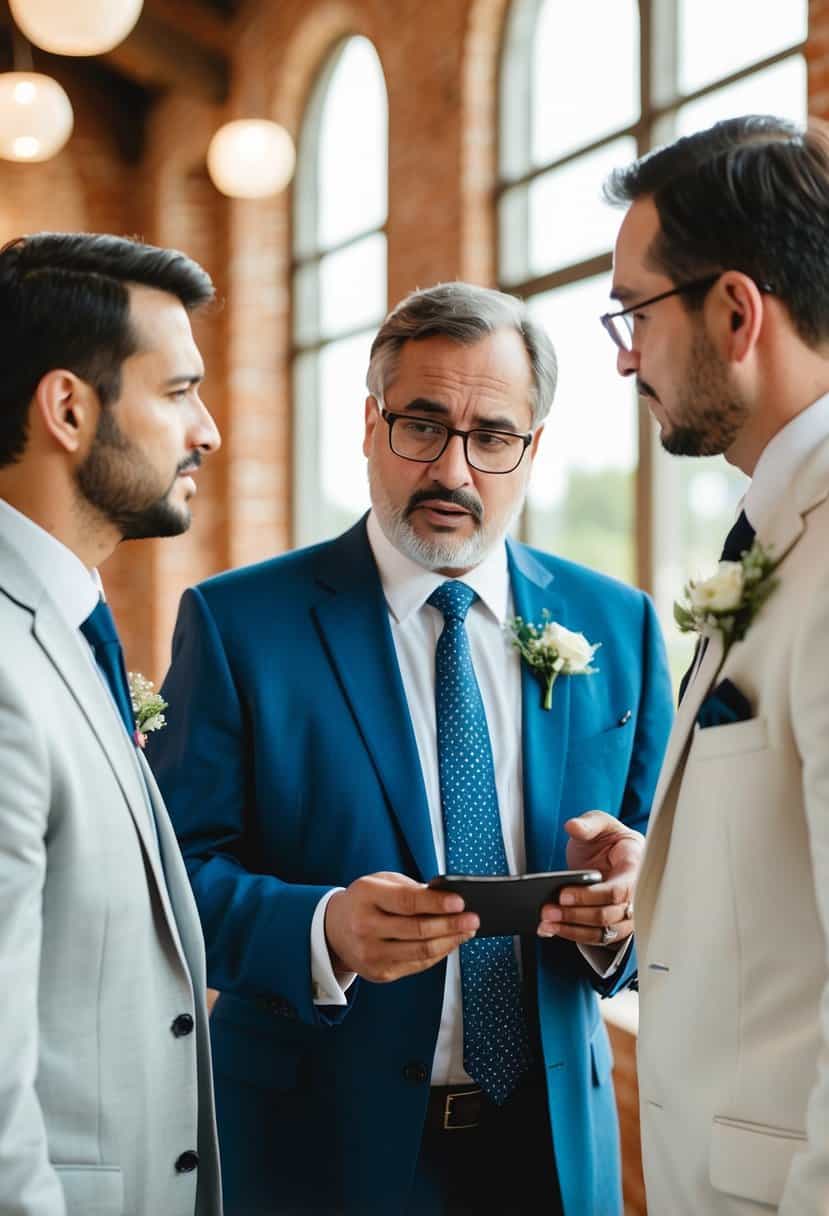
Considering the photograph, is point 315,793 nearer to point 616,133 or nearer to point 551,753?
point 551,753

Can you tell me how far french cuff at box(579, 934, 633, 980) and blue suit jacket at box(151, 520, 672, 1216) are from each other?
0.03 m

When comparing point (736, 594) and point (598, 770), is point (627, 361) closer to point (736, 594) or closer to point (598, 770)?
point (736, 594)

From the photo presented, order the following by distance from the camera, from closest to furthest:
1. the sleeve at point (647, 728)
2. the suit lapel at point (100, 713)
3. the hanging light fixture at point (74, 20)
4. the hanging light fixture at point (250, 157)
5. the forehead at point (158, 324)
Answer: the suit lapel at point (100, 713)
the forehead at point (158, 324)
the sleeve at point (647, 728)
the hanging light fixture at point (74, 20)
the hanging light fixture at point (250, 157)

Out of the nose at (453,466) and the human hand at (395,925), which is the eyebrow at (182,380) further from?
the human hand at (395,925)

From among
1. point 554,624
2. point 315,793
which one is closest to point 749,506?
point 554,624

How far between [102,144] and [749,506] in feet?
28.8

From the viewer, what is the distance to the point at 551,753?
223 cm

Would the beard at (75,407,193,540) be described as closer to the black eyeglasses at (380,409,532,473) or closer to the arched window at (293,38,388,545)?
the black eyeglasses at (380,409,532,473)

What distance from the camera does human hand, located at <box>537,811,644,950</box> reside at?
190 cm

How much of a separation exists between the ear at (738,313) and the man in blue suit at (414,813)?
785mm

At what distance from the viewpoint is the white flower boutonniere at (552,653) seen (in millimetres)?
2252

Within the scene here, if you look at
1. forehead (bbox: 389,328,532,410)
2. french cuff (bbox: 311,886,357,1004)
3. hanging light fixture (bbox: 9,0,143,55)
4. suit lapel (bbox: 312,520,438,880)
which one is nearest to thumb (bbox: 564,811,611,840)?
suit lapel (bbox: 312,520,438,880)

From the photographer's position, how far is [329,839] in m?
2.16

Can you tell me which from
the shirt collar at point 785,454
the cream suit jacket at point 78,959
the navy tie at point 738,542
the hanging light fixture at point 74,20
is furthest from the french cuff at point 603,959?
the hanging light fixture at point 74,20
